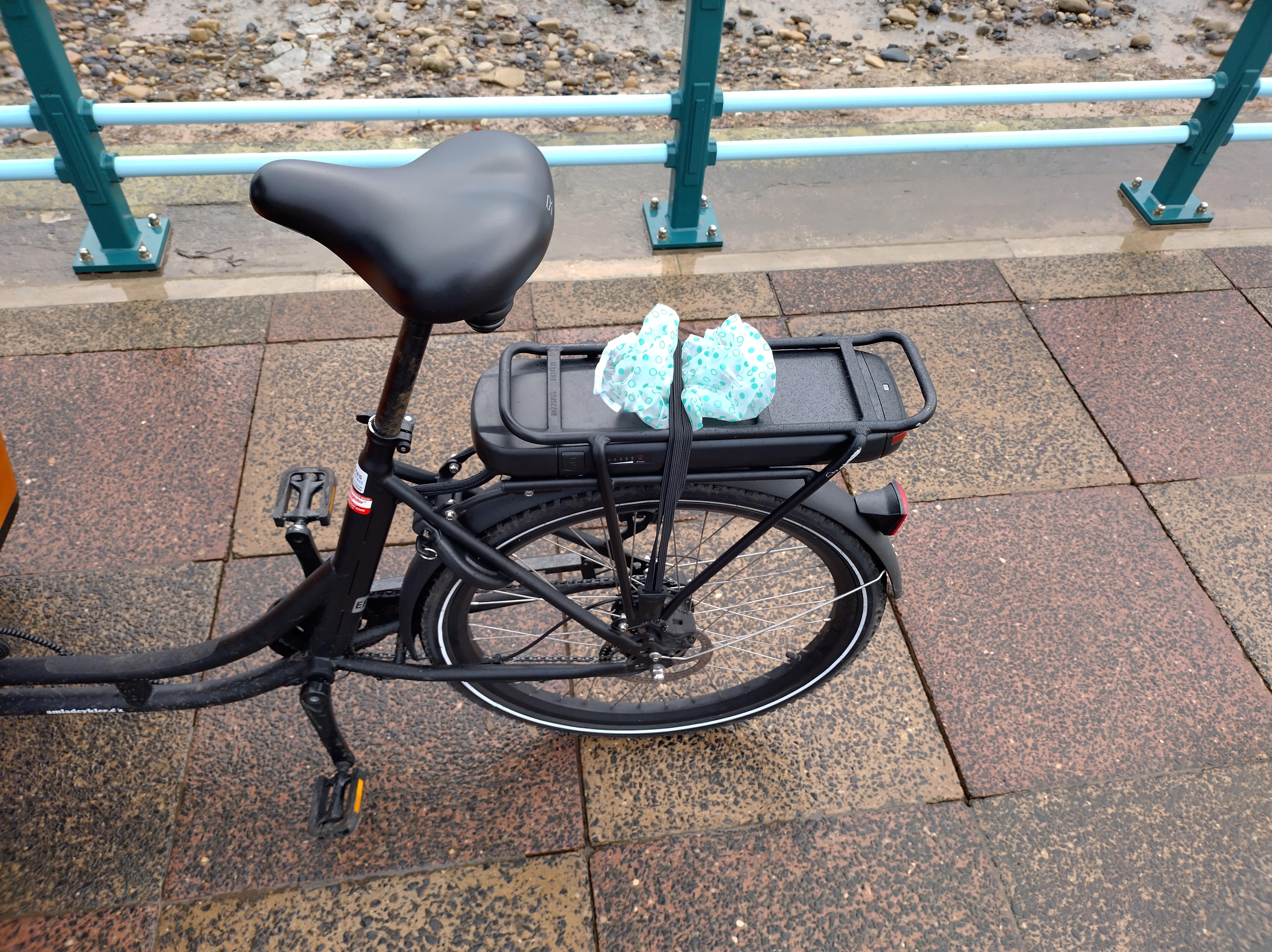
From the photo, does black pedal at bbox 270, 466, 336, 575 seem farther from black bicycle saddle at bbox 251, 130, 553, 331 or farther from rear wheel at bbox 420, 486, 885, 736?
black bicycle saddle at bbox 251, 130, 553, 331

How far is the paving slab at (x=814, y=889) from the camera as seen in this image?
2133 millimetres

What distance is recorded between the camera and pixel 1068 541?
2.95 meters

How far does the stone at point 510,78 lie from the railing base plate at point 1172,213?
151 inches

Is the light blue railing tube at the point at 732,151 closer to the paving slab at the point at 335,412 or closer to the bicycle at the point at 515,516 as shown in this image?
the paving slab at the point at 335,412

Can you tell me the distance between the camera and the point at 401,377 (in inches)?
64.0

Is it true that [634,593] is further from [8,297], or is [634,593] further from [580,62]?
[580,62]

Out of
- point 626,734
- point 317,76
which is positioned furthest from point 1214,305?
point 317,76

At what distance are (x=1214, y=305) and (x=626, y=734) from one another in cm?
320

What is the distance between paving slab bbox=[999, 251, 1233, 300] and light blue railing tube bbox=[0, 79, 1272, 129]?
2.22 ft

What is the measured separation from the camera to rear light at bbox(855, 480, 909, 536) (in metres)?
1.92

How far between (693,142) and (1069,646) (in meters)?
2.38

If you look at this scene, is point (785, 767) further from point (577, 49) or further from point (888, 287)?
point (577, 49)

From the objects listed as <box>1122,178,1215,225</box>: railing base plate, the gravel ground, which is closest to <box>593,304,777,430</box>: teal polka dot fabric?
<box>1122,178,1215,225</box>: railing base plate

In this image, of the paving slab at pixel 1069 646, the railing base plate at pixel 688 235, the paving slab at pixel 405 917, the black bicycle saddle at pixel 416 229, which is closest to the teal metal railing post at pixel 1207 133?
the paving slab at pixel 1069 646
